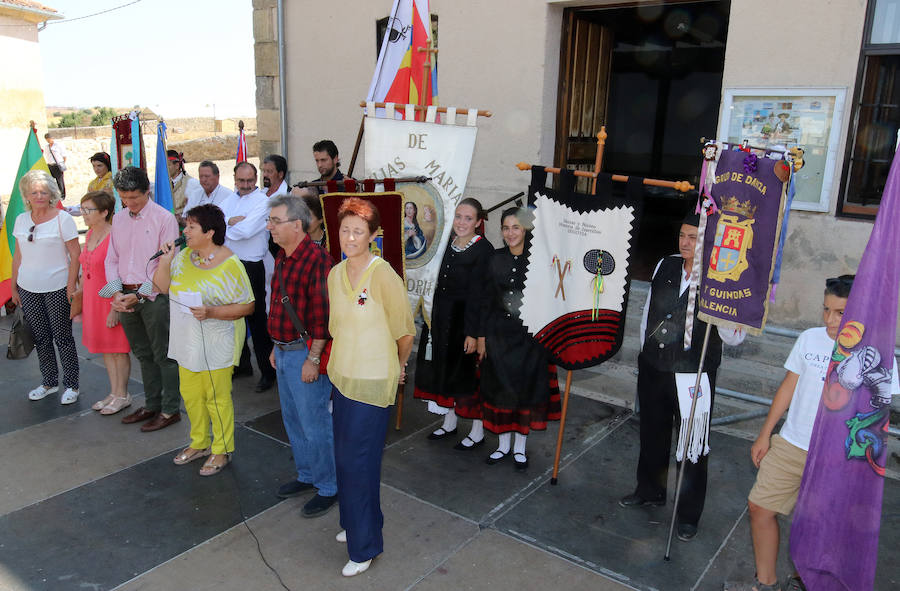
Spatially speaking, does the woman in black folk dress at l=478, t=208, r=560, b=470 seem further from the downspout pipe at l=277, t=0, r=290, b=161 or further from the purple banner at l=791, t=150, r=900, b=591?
the downspout pipe at l=277, t=0, r=290, b=161

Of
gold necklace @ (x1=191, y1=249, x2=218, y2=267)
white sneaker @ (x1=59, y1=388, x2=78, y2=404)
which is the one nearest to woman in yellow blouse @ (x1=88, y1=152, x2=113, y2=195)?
white sneaker @ (x1=59, y1=388, x2=78, y2=404)

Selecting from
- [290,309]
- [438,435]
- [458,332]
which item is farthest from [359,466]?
[438,435]

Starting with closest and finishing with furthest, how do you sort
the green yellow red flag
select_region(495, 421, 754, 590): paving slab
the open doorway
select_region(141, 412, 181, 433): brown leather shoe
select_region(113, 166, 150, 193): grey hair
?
1. select_region(495, 421, 754, 590): paving slab
2. select_region(113, 166, 150, 193): grey hair
3. select_region(141, 412, 181, 433): brown leather shoe
4. the green yellow red flag
5. the open doorway

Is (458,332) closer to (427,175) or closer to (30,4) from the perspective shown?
(427,175)

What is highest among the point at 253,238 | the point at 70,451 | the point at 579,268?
the point at 579,268

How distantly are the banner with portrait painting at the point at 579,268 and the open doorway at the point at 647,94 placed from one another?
10.9 ft

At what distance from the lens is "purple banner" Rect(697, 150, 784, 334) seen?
331cm

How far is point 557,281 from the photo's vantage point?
412 centimetres

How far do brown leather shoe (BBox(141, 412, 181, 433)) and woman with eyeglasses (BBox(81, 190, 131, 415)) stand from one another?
47cm

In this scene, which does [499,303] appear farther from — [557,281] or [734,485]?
[734,485]

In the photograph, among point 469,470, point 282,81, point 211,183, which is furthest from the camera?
point 282,81

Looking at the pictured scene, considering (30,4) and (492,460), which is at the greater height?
(30,4)

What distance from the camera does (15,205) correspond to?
5840 millimetres

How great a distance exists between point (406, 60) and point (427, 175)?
125 cm
